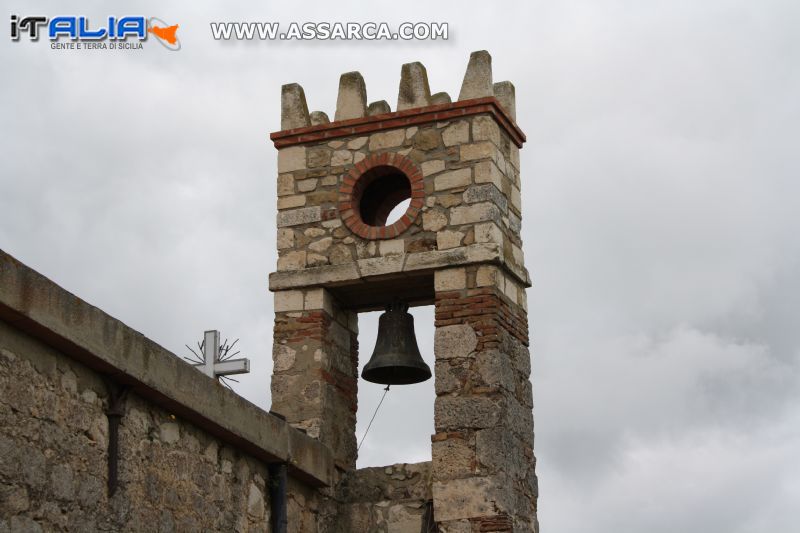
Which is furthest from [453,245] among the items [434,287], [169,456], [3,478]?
[3,478]

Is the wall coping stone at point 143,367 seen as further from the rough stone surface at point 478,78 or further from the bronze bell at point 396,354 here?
the rough stone surface at point 478,78

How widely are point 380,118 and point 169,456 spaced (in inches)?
141

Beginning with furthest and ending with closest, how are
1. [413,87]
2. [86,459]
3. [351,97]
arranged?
[351,97] < [413,87] < [86,459]

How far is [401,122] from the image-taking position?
10.3 metres

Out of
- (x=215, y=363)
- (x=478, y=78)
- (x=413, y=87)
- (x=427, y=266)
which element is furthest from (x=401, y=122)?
(x=215, y=363)

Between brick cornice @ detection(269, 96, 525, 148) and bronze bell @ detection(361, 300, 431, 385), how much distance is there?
128 centimetres

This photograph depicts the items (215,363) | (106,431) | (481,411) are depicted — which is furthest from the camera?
(215,363)

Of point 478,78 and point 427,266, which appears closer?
point 427,266

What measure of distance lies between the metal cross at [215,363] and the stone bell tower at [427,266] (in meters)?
0.99

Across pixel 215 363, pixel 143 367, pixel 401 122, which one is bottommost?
pixel 143 367

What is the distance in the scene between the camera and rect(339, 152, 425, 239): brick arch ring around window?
33.2ft

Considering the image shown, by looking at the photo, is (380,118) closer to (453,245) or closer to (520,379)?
(453,245)

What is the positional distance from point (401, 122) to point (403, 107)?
13 centimetres

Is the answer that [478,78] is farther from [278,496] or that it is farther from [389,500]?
[278,496]
